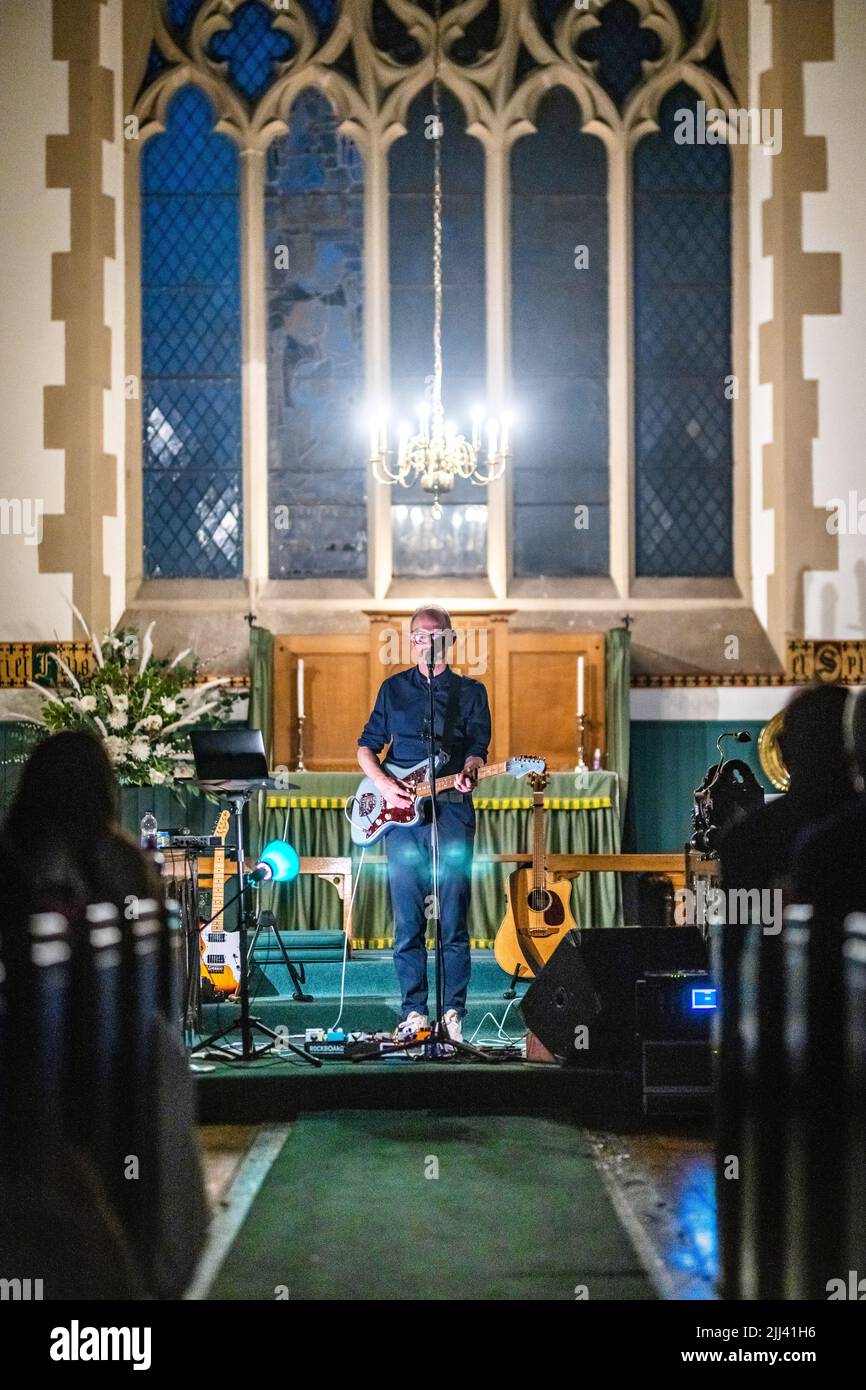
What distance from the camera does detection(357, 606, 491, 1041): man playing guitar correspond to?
16.8 feet

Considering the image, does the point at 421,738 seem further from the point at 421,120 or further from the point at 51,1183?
the point at 421,120

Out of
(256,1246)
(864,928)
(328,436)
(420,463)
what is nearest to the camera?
(864,928)

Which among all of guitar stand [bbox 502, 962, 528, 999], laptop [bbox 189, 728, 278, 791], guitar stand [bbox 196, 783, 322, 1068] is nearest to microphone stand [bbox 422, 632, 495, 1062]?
guitar stand [bbox 196, 783, 322, 1068]

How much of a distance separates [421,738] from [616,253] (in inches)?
194

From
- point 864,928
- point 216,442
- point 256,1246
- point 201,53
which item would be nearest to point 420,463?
point 216,442

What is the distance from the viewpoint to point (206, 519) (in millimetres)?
9148

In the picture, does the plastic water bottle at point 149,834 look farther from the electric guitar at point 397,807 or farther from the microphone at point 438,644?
the microphone at point 438,644

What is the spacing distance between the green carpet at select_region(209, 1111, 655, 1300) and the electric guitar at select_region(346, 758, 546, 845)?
106cm

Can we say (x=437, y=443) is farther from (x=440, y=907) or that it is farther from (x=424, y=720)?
(x=440, y=907)

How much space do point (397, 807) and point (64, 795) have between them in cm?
259

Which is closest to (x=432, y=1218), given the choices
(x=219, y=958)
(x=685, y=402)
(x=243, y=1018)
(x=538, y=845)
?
(x=243, y=1018)

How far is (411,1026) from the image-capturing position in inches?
200

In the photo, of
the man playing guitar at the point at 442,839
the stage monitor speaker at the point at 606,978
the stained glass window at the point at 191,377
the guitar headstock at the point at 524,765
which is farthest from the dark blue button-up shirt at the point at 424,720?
the stained glass window at the point at 191,377

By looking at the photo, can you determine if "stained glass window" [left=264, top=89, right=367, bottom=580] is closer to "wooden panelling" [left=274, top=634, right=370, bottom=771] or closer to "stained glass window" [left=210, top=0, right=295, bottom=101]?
"wooden panelling" [left=274, top=634, right=370, bottom=771]
